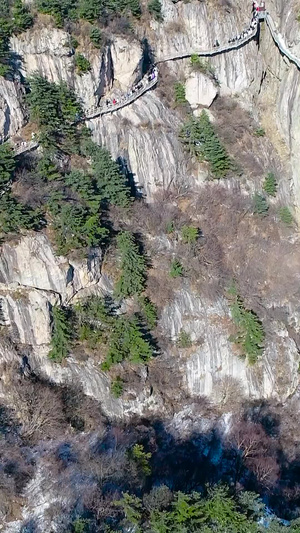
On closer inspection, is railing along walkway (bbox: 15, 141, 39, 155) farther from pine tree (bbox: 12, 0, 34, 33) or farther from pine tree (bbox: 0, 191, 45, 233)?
pine tree (bbox: 12, 0, 34, 33)

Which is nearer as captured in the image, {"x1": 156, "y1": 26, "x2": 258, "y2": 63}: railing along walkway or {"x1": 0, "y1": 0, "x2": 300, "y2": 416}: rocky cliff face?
{"x1": 0, "y1": 0, "x2": 300, "y2": 416}: rocky cliff face

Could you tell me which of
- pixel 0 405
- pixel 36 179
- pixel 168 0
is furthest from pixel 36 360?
pixel 168 0

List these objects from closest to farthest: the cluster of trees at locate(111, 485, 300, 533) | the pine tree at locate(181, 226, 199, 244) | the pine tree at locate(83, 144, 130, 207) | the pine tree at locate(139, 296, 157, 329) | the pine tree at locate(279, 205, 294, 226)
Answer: the cluster of trees at locate(111, 485, 300, 533)
the pine tree at locate(139, 296, 157, 329)
the pine tree at locate(83, 144, 130, 207)
the pine tree at locate(181, 226, 199, 244)
the pine tree at locate(279, 205, 294, 226)

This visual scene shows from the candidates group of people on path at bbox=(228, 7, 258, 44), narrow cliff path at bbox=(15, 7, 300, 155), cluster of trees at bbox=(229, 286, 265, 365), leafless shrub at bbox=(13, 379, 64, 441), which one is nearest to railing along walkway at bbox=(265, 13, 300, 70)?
narrow cliff path at bbox=(15, 7, 300, 155)

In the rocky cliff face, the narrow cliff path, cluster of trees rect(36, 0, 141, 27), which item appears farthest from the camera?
the narrow cliff path

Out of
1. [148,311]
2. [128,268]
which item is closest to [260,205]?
[128,268]

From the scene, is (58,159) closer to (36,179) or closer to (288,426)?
(36,179)

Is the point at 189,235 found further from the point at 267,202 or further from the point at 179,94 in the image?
the point at 179,94
